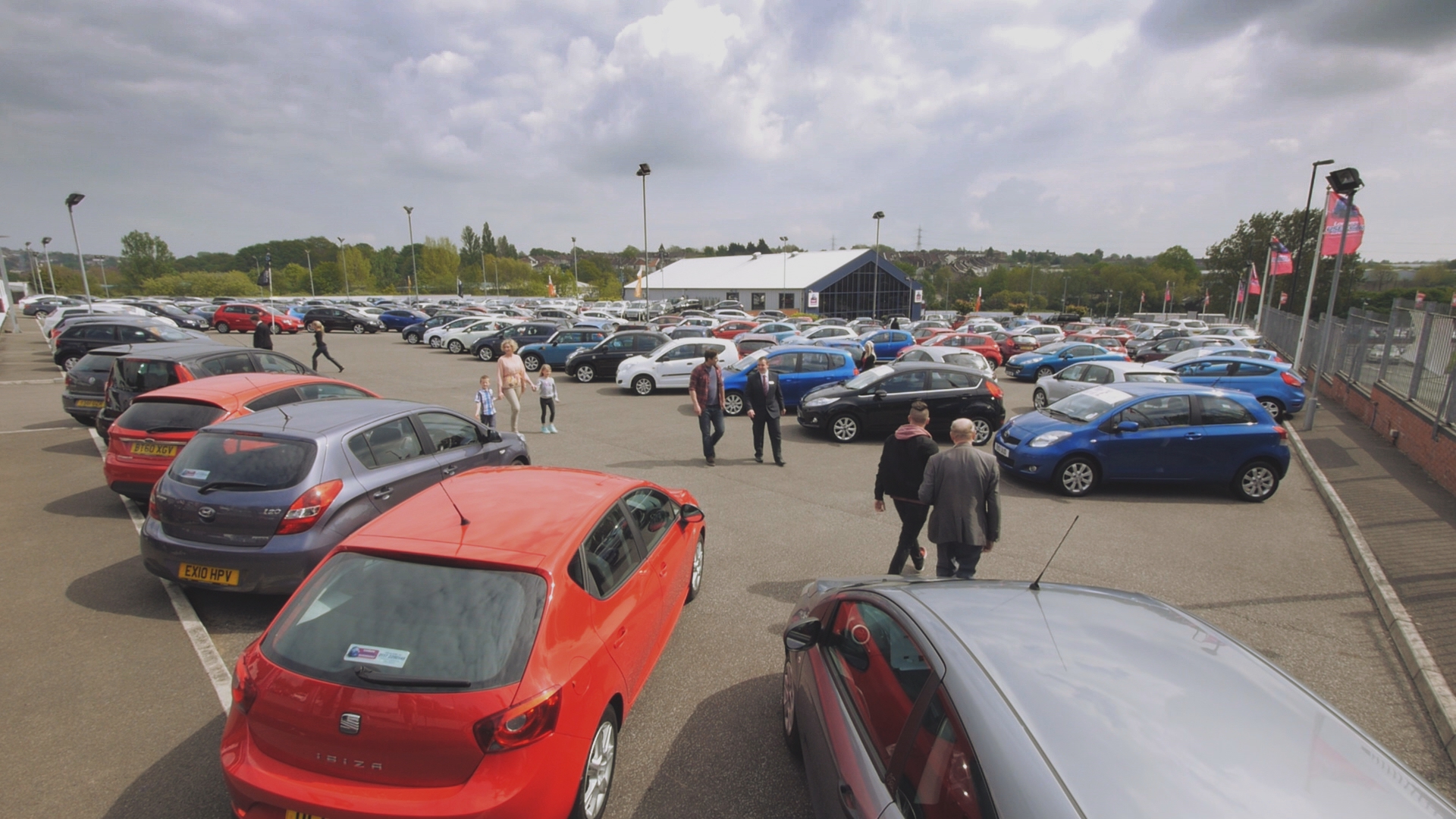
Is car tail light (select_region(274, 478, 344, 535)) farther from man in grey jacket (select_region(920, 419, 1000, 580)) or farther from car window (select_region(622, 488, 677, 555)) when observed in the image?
man in grey jacket (select_region(920, 419, 1000, 580))

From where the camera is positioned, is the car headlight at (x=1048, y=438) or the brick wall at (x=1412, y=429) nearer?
the brick wall at (x=1412, y=429)

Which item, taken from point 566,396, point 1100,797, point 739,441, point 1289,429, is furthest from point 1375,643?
point 566,396

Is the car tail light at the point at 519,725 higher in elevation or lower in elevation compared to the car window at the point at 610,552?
lower

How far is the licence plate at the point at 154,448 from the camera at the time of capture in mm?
6637

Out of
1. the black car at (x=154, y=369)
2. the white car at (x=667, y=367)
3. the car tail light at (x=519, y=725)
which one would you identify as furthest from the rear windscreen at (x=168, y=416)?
the white car at (x=667, y=367)

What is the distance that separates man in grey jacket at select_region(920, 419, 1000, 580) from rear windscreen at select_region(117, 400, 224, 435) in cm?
728

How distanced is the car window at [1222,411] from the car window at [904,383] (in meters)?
4.45

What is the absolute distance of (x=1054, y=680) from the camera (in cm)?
221

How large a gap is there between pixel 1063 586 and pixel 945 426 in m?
9.85

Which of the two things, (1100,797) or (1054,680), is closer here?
(1100,797)

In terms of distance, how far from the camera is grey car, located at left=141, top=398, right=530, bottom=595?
4.89 meters

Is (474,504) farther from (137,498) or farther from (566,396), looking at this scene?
(566,396)

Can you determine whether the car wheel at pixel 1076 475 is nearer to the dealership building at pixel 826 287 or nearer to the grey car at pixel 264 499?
the grey car at pixel 264 499

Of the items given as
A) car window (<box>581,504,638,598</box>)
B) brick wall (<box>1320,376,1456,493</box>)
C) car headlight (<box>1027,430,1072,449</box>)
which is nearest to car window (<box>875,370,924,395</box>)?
car headlight (<box>1027,430,1072,449</box>)
